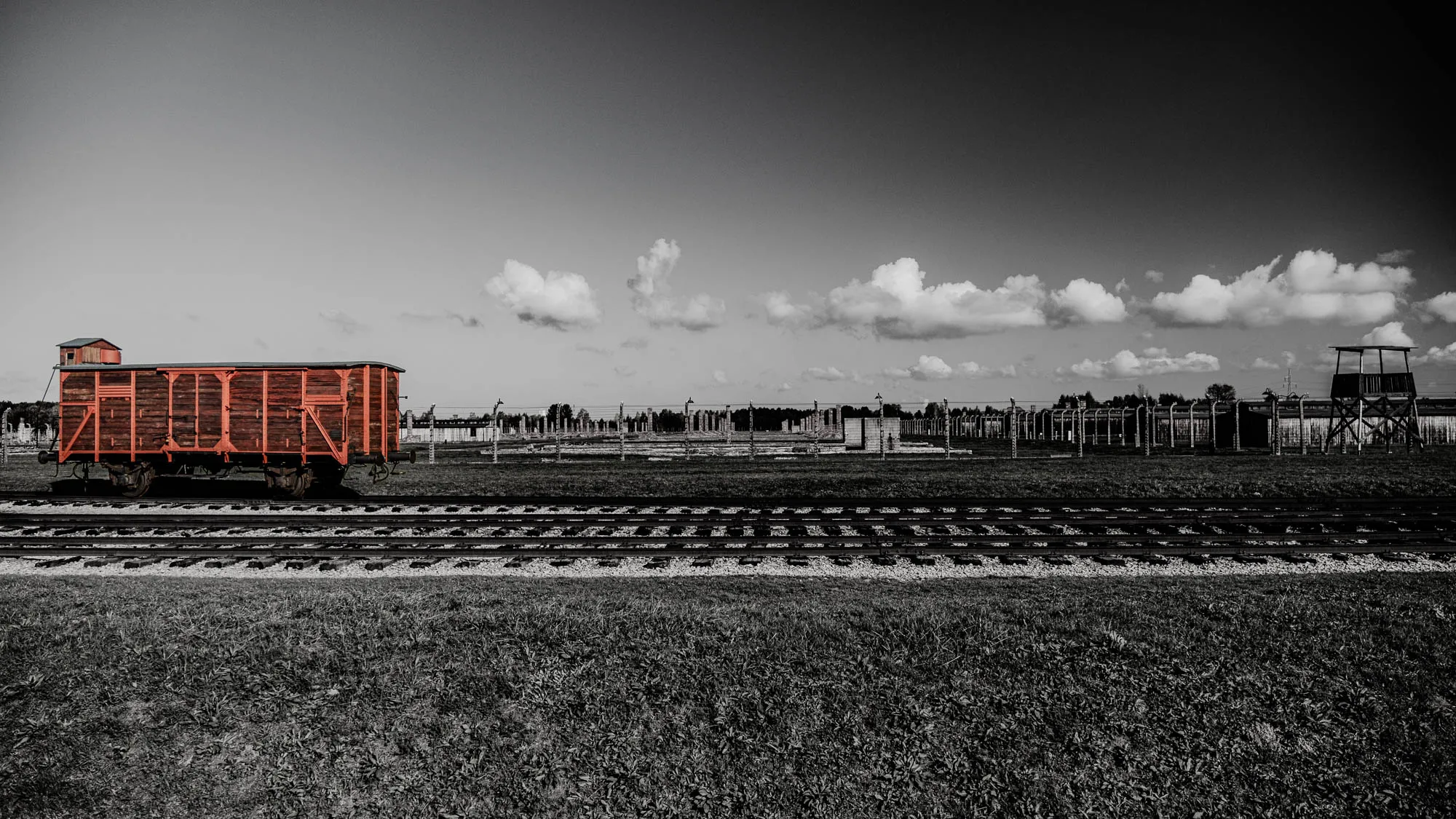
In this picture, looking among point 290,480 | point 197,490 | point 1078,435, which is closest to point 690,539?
point 290,480

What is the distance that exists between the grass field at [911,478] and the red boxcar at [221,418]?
1510 millimetres

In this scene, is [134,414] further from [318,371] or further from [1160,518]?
[1160,518]

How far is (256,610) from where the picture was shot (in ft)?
23.8

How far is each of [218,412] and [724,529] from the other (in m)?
14.0

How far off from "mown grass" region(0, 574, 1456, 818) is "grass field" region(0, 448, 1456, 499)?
1137 cm

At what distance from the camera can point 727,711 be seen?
17.6 feet

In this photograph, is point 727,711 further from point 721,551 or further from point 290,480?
point 290,480

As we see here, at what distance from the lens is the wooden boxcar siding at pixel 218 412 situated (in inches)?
711

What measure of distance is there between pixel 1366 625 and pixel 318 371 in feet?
65.6

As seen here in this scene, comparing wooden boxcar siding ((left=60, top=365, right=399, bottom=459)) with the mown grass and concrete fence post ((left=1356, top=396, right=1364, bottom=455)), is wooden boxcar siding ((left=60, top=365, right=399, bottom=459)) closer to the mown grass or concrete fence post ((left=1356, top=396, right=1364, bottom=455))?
the mown grass

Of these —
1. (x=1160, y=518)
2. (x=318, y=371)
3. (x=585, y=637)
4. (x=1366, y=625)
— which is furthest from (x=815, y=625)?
(x=318, y=371)

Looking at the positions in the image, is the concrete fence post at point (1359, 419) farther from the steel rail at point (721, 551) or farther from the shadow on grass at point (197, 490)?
the shadow on grass at point (197, 490)

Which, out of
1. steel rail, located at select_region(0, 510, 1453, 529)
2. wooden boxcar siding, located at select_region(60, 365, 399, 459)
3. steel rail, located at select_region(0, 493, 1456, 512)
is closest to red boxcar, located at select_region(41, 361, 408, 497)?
wooden boxcar siding, located at select_region(60, 365, 399, 459)

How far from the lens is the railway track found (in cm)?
1105
